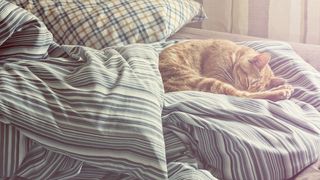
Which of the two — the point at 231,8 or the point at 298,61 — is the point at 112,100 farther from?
the point at 231,8

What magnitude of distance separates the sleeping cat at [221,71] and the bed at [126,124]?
0.05 metres

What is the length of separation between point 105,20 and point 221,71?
0.37 metres

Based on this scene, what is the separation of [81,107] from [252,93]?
366mm

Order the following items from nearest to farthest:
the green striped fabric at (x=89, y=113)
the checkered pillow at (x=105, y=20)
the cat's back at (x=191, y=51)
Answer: the green striped fabric at (x=89, y=113) → the cat's back at (x=191, y=51) → the checkered pillow at (x=105, y=20)

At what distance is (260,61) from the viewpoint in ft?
3.38

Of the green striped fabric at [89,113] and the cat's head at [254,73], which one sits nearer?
the green striped fabric at [89,113]

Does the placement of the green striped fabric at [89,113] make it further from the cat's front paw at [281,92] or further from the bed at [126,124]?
the cat's front paw at [281,92]

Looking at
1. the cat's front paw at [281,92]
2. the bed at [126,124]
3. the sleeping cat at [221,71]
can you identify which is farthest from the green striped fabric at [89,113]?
the cat's front paw at [281,92]

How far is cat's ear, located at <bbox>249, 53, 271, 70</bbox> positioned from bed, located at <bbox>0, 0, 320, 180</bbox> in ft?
0.34

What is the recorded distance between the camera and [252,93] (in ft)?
3.12

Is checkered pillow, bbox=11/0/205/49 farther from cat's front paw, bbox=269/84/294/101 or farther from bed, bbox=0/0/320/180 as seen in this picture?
cat's front paw, bbox=269/84/294/101

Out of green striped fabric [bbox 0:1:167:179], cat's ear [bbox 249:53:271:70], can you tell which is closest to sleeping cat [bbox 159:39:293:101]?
cat's ear [bbox 249:53:271:70]

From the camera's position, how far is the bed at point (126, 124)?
28.9 inches

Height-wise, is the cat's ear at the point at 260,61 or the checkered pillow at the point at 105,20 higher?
the checkered pillow at the point at 105,20
